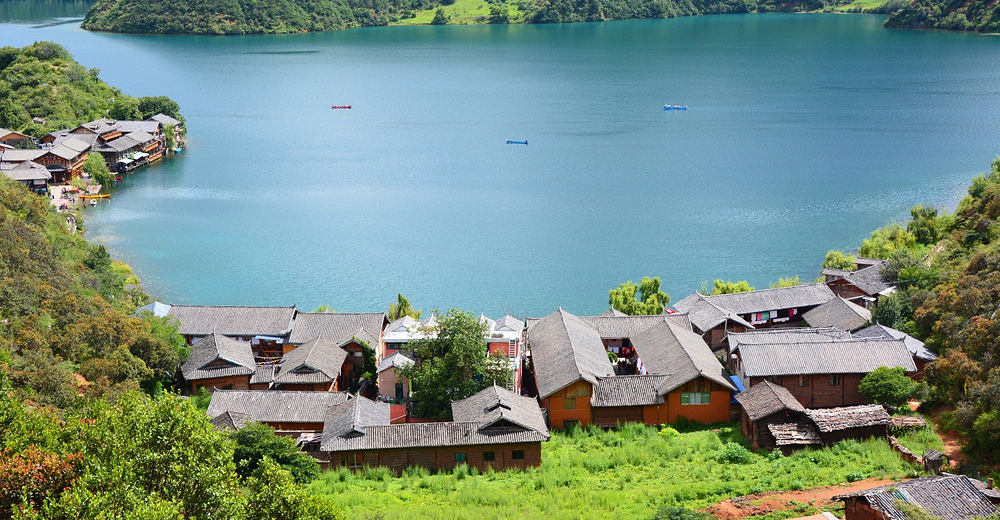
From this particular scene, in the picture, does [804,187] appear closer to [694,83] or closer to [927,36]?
[694,83]

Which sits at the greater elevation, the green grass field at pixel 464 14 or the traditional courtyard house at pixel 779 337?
the green grass field at pixel 464 14

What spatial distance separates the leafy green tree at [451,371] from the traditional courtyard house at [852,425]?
9.71m

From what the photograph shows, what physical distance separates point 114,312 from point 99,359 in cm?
304

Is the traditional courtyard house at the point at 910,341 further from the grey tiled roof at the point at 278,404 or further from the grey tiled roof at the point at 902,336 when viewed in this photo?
the grey tiled roof at the point at 278,404

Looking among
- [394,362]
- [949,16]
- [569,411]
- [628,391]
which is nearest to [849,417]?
[628,391]

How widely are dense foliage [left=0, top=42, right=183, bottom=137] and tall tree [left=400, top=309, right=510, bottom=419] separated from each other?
5107 centimetres

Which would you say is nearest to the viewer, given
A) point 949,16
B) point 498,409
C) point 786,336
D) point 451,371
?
point 498,409

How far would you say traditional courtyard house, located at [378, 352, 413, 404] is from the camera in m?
30.5

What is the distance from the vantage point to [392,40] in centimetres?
13562

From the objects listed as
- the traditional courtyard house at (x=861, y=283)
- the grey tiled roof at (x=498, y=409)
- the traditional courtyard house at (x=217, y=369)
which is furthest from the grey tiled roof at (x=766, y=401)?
the traditional courtyard house at (x=217, y=369)

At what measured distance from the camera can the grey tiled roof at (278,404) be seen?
27062mm

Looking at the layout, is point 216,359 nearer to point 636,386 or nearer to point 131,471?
point 636,386

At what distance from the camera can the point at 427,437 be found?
24.7m

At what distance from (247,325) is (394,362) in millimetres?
7196
